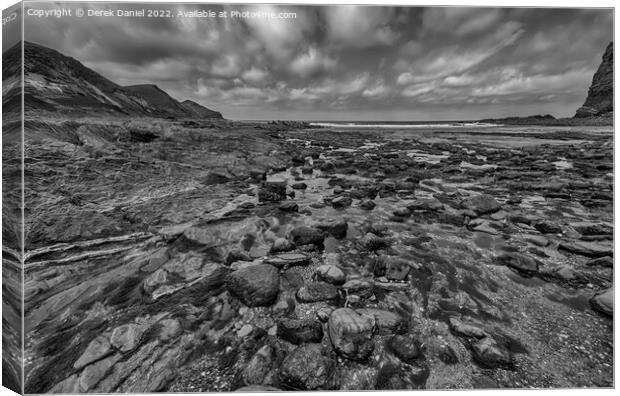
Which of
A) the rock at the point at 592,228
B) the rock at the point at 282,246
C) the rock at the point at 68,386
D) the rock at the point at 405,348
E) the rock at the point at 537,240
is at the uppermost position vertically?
the rock at the point at 592,228

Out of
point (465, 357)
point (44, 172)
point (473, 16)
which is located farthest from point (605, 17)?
point (44, 172)

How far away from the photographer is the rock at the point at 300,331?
7.79 feet

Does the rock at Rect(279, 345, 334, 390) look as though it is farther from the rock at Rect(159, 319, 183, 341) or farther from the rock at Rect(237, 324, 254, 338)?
the rock at Rect(159, 319, 183, 341)

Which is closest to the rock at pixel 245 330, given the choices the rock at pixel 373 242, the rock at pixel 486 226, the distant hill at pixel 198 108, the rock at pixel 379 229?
the rock at pixel 373 242

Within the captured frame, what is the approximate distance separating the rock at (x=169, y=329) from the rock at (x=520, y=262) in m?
4.19

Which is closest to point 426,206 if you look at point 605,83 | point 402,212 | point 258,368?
point 402,212

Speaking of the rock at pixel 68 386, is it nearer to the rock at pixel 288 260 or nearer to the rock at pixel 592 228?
the rock at pixel 288 260

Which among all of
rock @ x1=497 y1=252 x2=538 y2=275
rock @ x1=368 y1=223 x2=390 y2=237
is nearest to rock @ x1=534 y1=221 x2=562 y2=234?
rock @ x1=497 y1=252 x2=538 y2=275

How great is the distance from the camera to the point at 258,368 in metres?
2.20

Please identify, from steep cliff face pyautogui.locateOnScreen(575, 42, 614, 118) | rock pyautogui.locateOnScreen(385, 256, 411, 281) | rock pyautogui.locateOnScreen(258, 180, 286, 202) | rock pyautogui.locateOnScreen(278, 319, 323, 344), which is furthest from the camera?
rock pyautogui.locateOnScreen(258, 180, 286, 202)

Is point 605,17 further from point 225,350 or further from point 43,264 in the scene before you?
point 43,264

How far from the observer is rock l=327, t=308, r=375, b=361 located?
225 centimetres

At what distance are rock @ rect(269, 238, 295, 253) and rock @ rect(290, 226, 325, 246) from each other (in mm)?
141

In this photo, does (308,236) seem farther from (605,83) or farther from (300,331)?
(605,83)
